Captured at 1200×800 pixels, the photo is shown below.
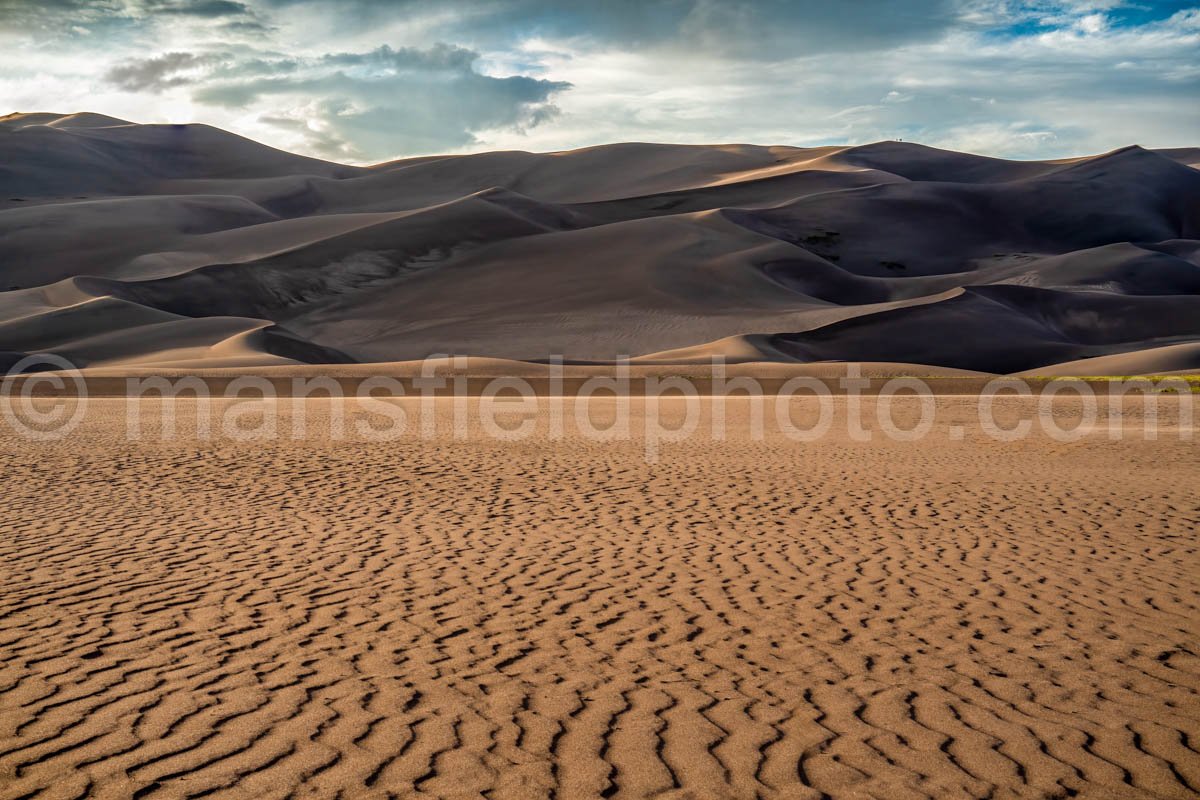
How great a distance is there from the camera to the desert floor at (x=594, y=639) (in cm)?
418

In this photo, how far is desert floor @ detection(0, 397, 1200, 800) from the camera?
418cm

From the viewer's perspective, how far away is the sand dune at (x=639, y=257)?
49.4 m

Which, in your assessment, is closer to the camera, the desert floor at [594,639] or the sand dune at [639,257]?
the desert floor at [594,639]

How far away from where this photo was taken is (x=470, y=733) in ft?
14.8

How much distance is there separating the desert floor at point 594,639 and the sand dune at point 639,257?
91.7 ft

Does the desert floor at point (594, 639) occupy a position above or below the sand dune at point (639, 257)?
below

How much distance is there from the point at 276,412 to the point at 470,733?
18147mm

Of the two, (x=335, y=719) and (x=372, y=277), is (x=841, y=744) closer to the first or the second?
(x=335, y=719)

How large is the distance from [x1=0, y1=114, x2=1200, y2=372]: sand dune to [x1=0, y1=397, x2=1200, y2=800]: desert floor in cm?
2794

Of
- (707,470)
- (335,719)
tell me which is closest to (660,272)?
(707,470)

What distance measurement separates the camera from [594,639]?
236 inches

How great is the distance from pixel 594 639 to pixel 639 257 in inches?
2286

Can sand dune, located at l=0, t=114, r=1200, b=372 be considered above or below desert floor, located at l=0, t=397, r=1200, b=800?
above

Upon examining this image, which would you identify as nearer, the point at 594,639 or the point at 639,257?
the point at 594,639
